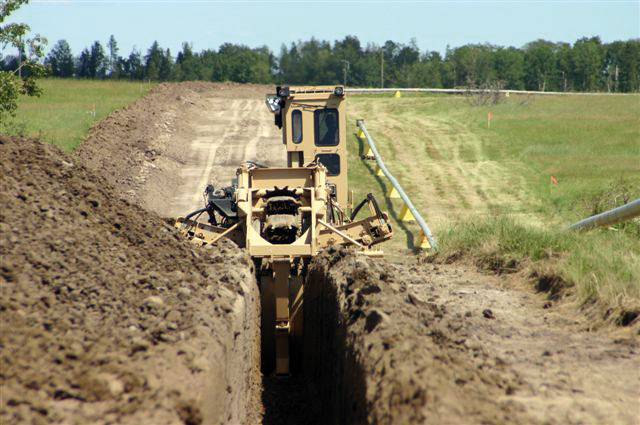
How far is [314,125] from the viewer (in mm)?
15734

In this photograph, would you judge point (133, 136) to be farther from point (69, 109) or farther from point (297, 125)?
point (297, 125)

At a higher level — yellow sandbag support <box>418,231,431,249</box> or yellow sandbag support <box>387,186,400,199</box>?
yellow sandbag support <box>387,186,400,199</box>

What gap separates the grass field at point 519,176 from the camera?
1291 cm

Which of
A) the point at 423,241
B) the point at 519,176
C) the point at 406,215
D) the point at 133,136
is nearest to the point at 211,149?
the point at 133,136

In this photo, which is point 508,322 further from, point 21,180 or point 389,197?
point 389,197

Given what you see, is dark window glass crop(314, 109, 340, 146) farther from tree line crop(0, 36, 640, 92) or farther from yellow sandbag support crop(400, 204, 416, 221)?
tree line crop(0, 36, 640, 92)

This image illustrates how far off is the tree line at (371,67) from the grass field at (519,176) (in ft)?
118

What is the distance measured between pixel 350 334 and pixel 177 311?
156 centimetres

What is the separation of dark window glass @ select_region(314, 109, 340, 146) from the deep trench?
4180 millimetres

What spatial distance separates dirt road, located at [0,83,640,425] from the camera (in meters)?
5.78

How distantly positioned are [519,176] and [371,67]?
6611cm

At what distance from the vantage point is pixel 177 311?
7355mm

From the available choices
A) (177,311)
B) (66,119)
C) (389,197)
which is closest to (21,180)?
(177,311)

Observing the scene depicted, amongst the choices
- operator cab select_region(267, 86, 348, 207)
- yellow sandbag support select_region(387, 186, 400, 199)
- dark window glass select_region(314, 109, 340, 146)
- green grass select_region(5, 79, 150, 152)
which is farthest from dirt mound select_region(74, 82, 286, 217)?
dark window glass select_region(314, 109, 340, 146)
